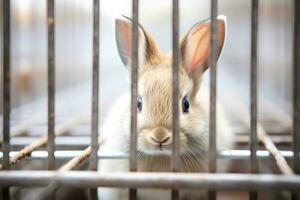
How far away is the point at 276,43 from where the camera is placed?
90.0 inches

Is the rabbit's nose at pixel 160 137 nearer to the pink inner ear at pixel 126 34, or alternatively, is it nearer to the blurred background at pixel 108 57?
the pink inner ear at pixel 126 34

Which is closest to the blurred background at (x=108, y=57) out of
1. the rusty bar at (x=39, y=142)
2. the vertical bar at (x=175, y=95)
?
the rusty bar at (x=39, y=142)

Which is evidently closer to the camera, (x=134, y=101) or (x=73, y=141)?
(x=134, y=101)

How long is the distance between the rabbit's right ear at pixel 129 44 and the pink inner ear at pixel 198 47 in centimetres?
11

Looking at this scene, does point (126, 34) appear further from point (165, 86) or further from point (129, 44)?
point (165, 86)

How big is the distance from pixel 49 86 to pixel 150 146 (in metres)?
0.37

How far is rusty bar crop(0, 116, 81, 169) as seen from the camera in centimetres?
95

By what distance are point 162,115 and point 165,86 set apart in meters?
0.11

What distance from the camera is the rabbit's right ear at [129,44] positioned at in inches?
49.3

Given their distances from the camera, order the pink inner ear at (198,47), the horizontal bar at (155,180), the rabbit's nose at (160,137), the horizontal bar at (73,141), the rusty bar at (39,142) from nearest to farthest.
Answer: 1. the horizontal bar at (155,180)
2. the rusty bar at (39,142)
3. the rabbit's nose at (160,137)
4. the pink inner ear at (198,47)
5. the horizontal bar at (73,141)

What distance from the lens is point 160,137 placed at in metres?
1.10

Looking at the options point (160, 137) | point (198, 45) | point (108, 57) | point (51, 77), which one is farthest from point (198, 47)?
point (108, 57)

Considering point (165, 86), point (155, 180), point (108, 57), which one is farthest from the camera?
point (108, 57)

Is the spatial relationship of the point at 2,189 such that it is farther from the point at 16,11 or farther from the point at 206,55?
the point at 16,11
